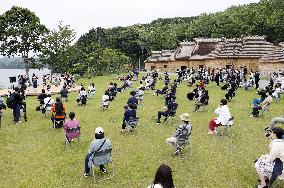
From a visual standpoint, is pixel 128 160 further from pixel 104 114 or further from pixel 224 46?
pixel 224 46

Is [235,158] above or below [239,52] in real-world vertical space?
below

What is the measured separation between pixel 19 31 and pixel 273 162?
43.3m

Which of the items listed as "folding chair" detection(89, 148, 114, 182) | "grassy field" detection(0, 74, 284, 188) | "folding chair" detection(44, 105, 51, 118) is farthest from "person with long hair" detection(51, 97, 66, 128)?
"folding chair" detection(89, 148, 114, 182)

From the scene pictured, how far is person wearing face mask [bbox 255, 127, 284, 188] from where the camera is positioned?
8.98m

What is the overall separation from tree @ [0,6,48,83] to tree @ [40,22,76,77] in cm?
440

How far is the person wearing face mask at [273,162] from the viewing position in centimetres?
898

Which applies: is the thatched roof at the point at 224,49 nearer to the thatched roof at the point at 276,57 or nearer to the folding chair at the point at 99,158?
the thatched roof at the point at 276,57

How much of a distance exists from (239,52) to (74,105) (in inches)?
1436

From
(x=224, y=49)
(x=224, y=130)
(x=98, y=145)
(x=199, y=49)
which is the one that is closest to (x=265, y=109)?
(x=224, y=130)

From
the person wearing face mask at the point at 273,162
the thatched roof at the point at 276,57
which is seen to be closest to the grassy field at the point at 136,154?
the person wearing face mask at the point at 273,162

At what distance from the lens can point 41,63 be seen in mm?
52875

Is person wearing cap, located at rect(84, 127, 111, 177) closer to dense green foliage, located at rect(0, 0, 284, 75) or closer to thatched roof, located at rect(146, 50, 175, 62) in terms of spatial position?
dense green foliage, located at rect(0, 0, 284, 75)

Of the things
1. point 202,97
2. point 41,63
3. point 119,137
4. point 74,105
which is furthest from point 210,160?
point 41,63

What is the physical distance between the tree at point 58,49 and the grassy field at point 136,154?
1311 inches
